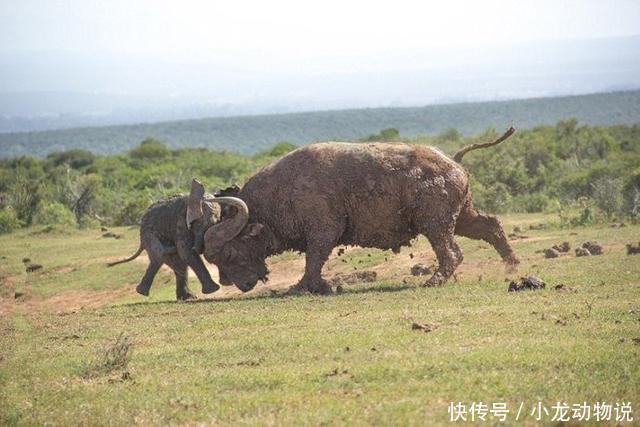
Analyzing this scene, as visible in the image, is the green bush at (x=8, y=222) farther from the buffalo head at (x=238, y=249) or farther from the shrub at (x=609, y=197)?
the shrub at (x=609, y=197)

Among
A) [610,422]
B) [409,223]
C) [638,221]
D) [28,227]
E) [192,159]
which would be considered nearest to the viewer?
[610,422]

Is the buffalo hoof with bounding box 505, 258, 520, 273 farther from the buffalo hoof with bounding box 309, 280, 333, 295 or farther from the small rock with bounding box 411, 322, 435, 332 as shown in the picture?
the small rock with bounding box 411, 322, 435, 332

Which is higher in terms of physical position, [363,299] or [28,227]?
[363,299]

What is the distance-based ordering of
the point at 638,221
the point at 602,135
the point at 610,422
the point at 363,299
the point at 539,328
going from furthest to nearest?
1. the point at 602,135
2. the point at 638,221
3. the point at 363,299
4. the point at 539,328
5. the point at 610,422

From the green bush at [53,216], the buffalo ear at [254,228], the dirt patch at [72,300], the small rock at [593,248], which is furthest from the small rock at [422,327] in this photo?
the green bush at [53,216]

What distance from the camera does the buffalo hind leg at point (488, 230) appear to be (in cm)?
1992

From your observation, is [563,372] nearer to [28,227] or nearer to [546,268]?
[546,268]

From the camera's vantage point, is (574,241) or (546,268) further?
(574,241)

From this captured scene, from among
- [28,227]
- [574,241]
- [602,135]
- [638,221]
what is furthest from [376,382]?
[602,135]

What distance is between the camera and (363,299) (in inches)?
666

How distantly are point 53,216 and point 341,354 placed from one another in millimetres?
29432

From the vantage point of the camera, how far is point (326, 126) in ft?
516

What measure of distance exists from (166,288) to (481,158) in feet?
68.1

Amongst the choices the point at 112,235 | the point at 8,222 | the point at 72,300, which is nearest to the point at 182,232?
the point at 72,300
